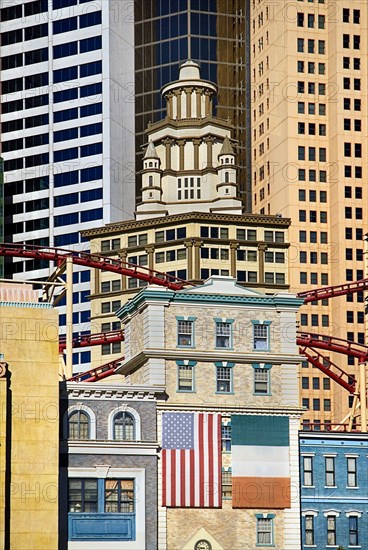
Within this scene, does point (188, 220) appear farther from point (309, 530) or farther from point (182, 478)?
point (182, 478)

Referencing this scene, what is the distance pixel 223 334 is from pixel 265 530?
1375cm

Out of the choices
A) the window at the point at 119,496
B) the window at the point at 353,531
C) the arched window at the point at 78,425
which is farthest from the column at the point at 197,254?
the window at the point at 119,496

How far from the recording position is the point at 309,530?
101 meters

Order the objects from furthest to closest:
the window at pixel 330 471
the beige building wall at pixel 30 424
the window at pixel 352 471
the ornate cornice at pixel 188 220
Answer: the ornate cornice at pixel 188 220
the window at pixel 352 471
the window at pixel 330 471
the beige building wall at pixel 30 424

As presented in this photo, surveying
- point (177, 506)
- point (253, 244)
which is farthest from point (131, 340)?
A: point (253, 244)

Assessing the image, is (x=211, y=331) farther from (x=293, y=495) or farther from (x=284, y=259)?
(x=284, y=259)

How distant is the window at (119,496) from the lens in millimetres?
96125

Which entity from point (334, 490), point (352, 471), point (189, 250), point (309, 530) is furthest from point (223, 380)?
point (189, 250)

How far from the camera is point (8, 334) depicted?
9375 centimetres

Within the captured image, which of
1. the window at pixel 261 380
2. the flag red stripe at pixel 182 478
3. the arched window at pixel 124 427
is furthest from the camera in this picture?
the window at pixel 261 380

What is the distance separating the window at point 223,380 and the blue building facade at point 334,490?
6357 millimetres

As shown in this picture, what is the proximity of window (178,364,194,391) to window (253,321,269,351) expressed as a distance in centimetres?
503

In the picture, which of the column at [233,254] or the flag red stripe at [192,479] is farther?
the column at [233,254]

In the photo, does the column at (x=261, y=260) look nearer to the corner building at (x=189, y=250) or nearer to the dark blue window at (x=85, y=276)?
the corner building at (x=189, y=250)
